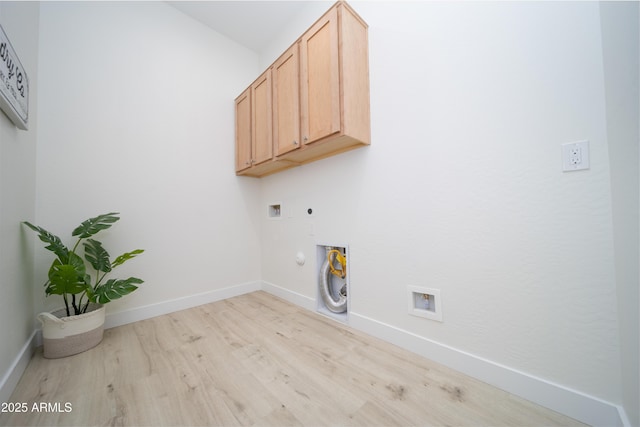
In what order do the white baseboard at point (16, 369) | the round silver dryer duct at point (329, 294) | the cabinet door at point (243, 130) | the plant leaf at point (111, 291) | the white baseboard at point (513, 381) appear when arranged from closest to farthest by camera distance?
1. the white baseboard at point (513, 381)
2. the white baseboard at point (16, 369)
3. the plant leaf at point (111, 291)
4. the round silver dryer duct at point (329, 294)
5. the cabinet door at point (243, 130)

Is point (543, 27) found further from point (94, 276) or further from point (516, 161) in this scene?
point (94, 276)

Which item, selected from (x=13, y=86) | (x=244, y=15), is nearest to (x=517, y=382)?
(x=13, y=86)

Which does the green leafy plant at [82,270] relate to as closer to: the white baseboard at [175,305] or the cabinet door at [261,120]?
the white baseboard at [175,305]

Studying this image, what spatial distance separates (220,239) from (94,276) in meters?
0.98

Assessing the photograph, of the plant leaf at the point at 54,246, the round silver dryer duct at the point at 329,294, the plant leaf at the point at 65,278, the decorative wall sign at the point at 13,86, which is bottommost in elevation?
the round silver dryer duct at the point at 329,294

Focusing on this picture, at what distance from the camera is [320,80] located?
1545 millimetres

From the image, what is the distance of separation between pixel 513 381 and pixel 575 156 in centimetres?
105

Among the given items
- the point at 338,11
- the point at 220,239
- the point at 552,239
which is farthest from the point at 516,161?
the point at 220,239

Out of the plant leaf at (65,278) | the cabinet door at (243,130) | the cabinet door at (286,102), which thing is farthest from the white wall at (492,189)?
the plant leaf at (65,278)

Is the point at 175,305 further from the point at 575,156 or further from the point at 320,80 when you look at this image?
the point at 575,156

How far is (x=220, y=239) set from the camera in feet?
7.77

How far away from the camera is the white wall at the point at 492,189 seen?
0.89 m

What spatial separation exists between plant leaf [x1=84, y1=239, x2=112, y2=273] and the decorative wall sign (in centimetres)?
80

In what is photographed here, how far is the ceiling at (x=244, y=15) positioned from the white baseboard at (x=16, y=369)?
296 centimetres
